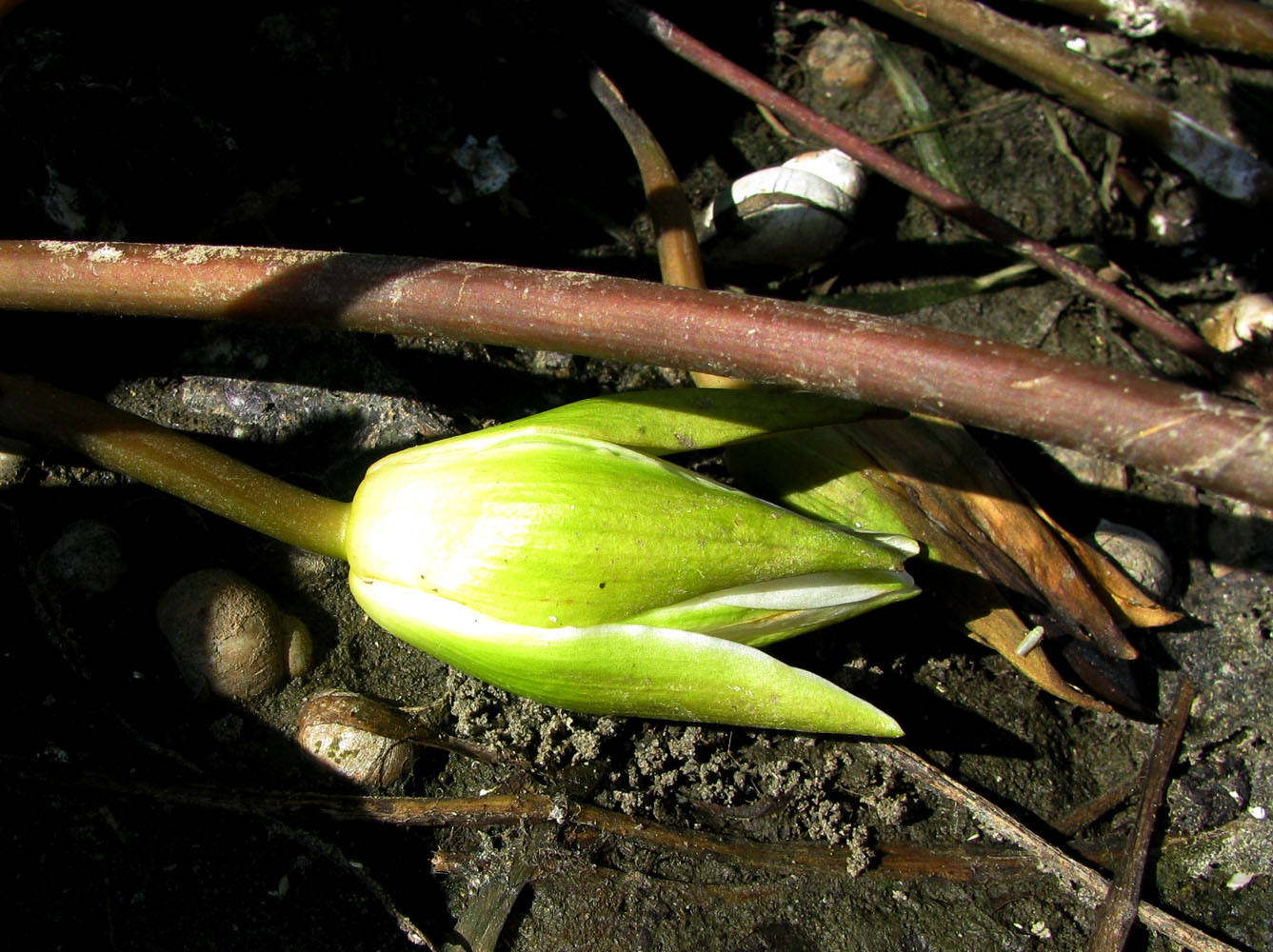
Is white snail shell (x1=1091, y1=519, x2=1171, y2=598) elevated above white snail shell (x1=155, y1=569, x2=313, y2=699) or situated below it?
below

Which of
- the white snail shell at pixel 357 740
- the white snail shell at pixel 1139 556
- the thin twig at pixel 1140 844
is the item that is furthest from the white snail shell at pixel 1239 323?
the white snail shell at pixel 357 740

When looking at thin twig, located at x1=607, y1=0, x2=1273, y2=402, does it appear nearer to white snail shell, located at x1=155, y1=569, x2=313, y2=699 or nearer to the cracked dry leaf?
the cracked dry leaf

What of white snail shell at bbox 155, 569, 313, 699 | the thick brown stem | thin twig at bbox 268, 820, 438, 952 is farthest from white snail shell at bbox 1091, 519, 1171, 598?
→ white snail shell at bbox 155, 569, 313, 699

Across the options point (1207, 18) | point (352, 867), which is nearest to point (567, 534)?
point (352, 867)

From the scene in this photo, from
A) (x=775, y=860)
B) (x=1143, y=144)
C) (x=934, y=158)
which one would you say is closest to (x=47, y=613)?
(x=775, y=860)

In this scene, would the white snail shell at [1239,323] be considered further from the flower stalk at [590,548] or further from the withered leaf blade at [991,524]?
the flower stalk at [590,548]

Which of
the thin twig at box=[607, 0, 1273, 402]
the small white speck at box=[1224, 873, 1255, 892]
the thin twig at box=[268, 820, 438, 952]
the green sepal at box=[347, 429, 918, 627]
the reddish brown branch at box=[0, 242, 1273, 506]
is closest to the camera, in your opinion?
the reddish brown branch at box=[0, 242, 1273, 506]

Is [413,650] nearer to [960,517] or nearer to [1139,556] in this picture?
[960,517]
